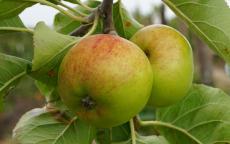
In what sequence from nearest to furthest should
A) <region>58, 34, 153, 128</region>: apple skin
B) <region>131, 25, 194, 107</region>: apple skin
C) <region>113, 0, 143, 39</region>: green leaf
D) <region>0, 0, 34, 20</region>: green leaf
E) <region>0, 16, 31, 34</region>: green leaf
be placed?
<region>58, 34, 153, 128</region>: apple skin
<region>131, 25, 194, 107</region>: apple skin
<region>0, 0, 34, 20</region>: green leaf
<region>0, 16, 31, 34</region>: green leaf
<region>113, 0, 143, 39</region>: green leaf

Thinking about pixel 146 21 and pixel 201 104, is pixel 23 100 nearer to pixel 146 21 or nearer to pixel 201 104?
pixel 146 21

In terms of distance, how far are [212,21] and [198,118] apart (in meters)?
0.36

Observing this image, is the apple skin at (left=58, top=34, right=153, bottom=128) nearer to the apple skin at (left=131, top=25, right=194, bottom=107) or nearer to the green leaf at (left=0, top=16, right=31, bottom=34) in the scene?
the apple skin at (left=131, top=25, right=194, bottom=107)

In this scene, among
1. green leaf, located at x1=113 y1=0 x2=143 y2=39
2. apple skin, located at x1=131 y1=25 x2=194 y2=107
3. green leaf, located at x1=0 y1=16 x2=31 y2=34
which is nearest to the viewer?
apple skin, located at x1=131 y1=25 x2=194 y2=107

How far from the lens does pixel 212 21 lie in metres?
1.38

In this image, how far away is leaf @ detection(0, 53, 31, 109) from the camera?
143 centimetres

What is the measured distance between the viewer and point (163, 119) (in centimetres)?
Result: 169

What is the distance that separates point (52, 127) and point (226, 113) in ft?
1.63

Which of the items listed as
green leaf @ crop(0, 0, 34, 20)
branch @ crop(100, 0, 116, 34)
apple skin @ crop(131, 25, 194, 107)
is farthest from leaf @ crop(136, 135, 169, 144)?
green leaf @ crop(0, 0, 34, 20)

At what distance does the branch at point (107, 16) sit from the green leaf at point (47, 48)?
9 cm

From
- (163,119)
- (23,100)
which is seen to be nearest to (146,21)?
(23,100)

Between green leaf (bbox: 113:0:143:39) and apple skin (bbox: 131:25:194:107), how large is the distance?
0.23 metres

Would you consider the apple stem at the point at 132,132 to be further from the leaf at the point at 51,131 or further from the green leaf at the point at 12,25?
the green leaf at the point at 12,25

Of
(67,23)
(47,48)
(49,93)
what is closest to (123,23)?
(67,23)
